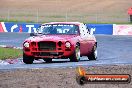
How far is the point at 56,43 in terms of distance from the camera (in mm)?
17156

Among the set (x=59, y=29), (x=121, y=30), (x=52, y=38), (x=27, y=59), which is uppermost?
(x=59, y=29)

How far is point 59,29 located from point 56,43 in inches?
56.0

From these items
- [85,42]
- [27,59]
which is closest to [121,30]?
[85,42]

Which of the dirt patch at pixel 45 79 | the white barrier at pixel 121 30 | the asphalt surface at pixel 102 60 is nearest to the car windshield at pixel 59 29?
the asphalt surface at pixel 102 60

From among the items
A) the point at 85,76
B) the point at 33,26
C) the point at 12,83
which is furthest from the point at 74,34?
the point at 33,26

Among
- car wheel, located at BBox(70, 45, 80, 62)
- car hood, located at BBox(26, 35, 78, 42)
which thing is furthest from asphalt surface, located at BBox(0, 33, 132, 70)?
car hood, located at BBox(26, 35, 78, 42)

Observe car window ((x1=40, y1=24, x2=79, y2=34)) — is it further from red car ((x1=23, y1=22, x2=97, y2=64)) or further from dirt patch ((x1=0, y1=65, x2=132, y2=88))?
dirt patch ((x1=0, y1=65, x2=132, y2=88))

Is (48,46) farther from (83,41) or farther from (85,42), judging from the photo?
(85,42)

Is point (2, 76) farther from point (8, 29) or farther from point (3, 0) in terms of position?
point (3, 0)

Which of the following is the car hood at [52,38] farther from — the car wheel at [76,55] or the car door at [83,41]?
the car door at [83,41]

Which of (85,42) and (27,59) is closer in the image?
(27,59)

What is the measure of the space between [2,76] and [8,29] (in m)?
37.0

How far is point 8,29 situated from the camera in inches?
1943

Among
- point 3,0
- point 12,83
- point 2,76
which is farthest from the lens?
point 3,0
